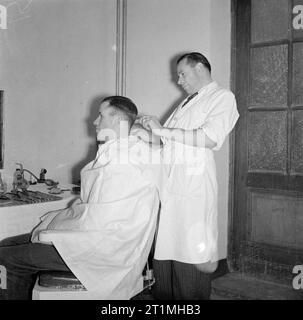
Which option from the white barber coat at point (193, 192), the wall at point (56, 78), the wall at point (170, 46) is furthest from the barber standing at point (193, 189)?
the wall at point (56, 78)

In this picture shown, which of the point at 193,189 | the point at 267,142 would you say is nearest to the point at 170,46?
the point at 267,142

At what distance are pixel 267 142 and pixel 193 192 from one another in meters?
1.19

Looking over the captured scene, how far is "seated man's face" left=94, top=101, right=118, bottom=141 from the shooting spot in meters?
1.98

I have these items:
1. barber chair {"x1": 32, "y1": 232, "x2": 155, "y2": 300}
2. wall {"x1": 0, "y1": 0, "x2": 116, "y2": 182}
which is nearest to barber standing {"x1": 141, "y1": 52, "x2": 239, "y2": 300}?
barber chair {"x1": 32, "y1": 232, "x2": 155, "y2": 300}

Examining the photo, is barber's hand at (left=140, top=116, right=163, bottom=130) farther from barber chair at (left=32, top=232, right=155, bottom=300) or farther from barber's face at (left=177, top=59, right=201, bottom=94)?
barber chair at (left=32, top=232, right=155, bottom=300)

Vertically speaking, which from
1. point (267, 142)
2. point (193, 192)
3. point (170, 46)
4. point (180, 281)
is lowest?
point (180, 281)

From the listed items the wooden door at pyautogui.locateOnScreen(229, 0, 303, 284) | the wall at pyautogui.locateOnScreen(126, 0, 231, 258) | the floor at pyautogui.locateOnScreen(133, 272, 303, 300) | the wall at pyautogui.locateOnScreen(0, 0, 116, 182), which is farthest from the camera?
the wall at pyautogui.locateOnScreen(0, 0, 116, 182)

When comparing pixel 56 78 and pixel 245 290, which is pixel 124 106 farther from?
pixel 56 78

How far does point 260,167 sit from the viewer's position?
2.97m

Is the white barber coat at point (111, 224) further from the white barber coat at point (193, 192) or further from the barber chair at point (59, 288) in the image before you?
the white barber coat at point (193, 192)

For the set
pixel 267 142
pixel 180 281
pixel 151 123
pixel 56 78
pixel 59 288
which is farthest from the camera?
pixel 56 78

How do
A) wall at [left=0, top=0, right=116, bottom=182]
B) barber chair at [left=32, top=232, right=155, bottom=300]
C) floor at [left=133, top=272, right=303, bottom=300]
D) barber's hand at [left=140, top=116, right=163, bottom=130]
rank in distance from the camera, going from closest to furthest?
barber chair at [left=32, top=232, right=155, bottom=300] < barber's hand at [left=140, top=116, right=163, bottom=130] < floor at [left=133, top=272, right=303, bottom=300] < wall at [left=0, top=0, right=116, bottom=182]

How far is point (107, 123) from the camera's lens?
77.9 inches
